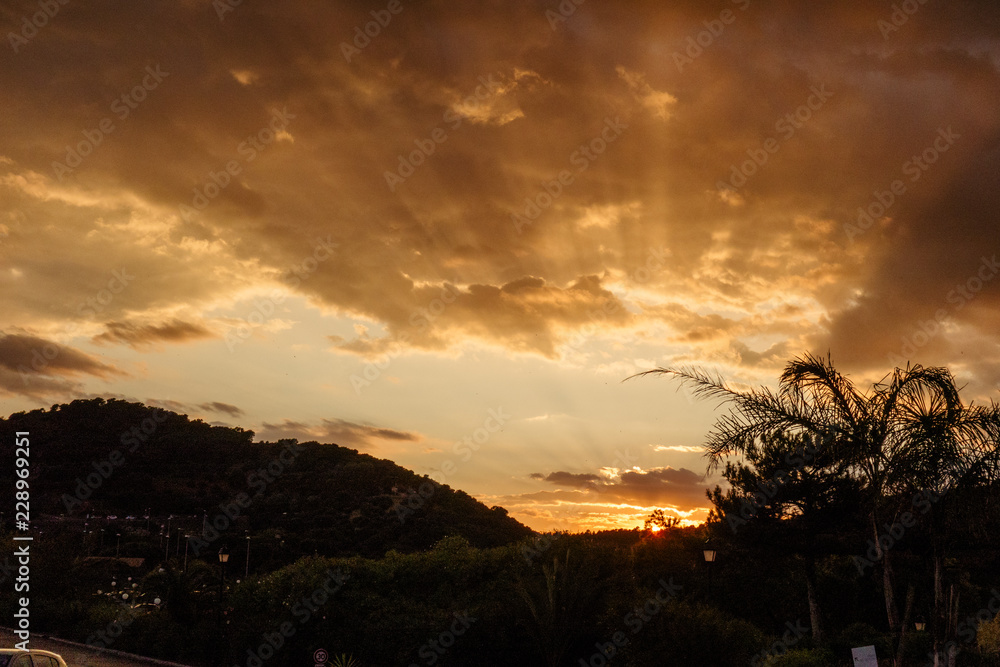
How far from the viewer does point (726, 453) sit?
10.5 metres

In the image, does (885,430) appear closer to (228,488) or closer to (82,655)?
(82,655)

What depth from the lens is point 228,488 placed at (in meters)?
73.6

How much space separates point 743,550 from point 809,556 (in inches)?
113

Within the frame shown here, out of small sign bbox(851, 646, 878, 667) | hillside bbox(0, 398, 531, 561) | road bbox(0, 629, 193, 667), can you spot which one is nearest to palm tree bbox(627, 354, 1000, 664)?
small sign bbox(851, 646, 878, 667)

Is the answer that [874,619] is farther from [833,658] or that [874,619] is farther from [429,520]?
[429,520]

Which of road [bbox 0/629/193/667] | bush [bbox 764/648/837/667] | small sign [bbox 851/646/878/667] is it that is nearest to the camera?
small sign [bbox 851/646/878/667]

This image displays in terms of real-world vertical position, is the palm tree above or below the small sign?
above

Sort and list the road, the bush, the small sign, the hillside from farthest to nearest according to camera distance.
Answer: the hillside → the road → the bush → the small sign

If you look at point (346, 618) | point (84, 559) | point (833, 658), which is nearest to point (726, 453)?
point (833, 658)

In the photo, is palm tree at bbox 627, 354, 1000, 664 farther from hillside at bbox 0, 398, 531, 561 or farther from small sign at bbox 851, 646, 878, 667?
hillside at bbox 0, 398, 531, 561

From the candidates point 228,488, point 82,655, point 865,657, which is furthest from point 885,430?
point 228,488

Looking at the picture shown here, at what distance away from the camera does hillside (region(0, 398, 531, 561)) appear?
58.6 meters

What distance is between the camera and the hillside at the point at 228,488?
58.6 meters

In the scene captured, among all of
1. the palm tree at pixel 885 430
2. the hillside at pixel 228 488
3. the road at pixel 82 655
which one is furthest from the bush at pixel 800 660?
the hillside at pixel 228 488
